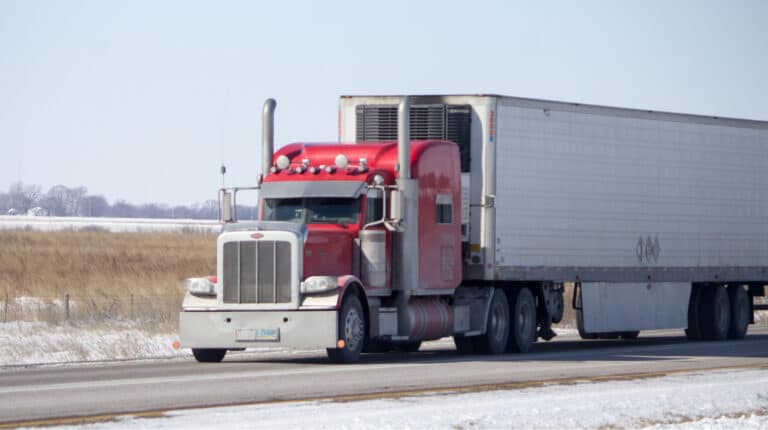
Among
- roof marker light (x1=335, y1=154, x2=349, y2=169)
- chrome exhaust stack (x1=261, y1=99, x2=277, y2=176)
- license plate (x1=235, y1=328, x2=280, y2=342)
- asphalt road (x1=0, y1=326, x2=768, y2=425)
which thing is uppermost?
chrome exhaust stack (x1=261, y1=99, x2=277, y2=176)

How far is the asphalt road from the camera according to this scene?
15.9 metres

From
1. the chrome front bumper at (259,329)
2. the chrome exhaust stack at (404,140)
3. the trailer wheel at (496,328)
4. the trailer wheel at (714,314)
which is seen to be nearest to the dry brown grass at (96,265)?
the trailer wheel at (714,314)

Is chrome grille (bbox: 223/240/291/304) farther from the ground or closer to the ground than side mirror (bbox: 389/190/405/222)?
closer to the ground

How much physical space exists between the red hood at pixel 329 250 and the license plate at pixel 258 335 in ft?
3.55

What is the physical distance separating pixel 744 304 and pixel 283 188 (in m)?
14.7

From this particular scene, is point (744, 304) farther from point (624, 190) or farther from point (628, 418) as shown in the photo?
point (628, 418)

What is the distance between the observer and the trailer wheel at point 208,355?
23062 mm

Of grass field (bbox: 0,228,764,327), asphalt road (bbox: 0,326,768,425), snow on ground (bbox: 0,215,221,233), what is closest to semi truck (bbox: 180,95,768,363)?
asphalt road (bbox: 0,326,768,425)

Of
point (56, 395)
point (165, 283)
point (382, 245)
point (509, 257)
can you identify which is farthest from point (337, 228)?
point (165, 283)

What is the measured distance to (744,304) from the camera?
3456 centimetres

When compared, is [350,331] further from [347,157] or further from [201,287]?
[347,157]

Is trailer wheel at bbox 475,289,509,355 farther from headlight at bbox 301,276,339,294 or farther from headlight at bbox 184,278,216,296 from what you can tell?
headlight at bbox 184,278,216,296

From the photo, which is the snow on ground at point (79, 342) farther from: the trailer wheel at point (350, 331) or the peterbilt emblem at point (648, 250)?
the peterbilt emblem at point (648, 250)

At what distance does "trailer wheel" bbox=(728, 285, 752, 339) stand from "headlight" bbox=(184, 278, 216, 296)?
1515 cm
